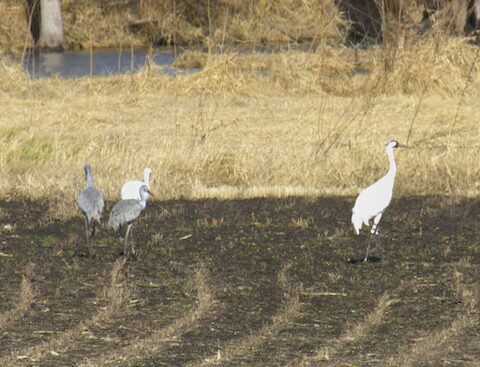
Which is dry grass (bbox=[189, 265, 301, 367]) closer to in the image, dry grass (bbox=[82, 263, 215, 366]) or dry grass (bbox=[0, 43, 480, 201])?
dry grass (bbox=[82, 263, 215, 366])

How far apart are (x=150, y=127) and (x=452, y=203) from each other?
20.0ft

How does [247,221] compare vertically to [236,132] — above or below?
above

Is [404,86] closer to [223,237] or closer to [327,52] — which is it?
[327,52]

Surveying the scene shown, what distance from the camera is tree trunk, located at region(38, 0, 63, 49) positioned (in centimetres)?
2848

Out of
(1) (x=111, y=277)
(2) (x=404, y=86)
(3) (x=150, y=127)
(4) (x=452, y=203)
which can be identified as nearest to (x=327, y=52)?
(2) (x=404, y=86)

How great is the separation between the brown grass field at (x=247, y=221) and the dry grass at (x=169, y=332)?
0.07ft

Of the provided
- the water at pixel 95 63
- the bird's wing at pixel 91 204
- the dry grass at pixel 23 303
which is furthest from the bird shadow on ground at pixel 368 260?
the water at pixel 95 63

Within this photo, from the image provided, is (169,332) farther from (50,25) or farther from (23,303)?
(50,25)

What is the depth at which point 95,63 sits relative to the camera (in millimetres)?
26156

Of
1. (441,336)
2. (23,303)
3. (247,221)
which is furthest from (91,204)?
(441,336)

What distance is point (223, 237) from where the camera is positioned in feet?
32.5

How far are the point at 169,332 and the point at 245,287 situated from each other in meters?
1.27

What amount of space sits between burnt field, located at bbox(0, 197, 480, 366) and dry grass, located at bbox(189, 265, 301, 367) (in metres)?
0.01

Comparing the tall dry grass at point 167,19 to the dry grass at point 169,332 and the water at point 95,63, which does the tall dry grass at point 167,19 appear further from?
the dry grass at point 169,332
